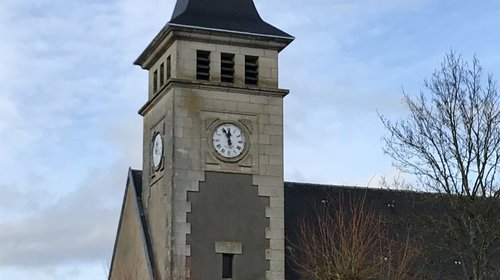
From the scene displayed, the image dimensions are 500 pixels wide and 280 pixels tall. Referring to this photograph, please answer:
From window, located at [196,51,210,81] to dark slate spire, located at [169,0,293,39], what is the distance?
83 centimetres

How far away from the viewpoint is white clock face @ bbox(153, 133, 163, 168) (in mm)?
33562

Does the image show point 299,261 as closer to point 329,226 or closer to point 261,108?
point 329,226

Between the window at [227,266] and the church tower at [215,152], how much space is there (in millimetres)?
28

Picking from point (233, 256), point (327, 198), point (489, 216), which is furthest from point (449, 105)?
point (327, 198)

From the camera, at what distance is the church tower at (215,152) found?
32.1 metres

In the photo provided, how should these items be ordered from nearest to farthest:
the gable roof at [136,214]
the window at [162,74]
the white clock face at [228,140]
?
the white clock face at [228,140] → the gable roof at [136,214] → the window at [162,74]

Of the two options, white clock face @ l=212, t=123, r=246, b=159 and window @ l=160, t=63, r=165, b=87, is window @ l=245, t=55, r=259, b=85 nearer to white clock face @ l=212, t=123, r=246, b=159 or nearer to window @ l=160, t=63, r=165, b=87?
white clock face @ l=212, t=123, r=246, b=159

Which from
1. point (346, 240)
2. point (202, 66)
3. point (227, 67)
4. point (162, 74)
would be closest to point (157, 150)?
point (162, 74)

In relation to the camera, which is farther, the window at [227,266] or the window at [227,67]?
the window at [227,67]

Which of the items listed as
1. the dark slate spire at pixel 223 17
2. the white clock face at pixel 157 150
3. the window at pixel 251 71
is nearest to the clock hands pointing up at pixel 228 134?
the window at pixel 251 71

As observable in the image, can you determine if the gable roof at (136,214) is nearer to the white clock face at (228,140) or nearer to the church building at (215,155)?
the church building at (215,155)

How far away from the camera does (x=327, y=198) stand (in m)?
36.3

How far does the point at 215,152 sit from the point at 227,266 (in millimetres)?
3263

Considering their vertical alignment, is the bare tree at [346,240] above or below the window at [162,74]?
below
